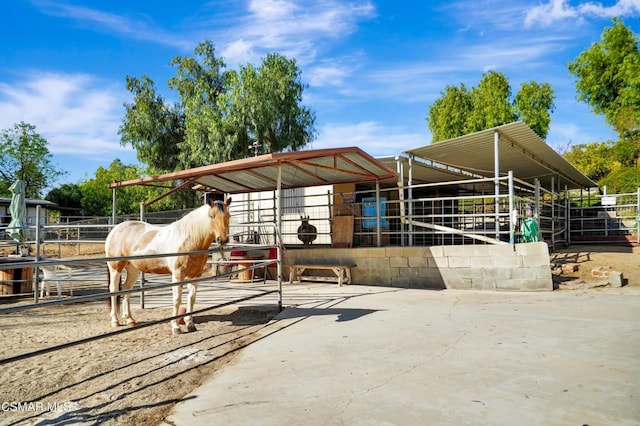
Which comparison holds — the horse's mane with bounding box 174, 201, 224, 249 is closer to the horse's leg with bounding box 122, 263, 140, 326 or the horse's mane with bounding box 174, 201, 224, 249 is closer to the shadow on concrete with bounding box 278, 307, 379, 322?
the horse's leg with bounding box 122, 263, 140, 326

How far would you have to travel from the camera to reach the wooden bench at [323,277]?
29.4ft

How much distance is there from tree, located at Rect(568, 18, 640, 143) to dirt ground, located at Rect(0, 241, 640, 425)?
2780 centimetres

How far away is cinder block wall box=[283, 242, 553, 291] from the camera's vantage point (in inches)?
294

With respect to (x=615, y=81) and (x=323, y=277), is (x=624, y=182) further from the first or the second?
(x=323, y=277)

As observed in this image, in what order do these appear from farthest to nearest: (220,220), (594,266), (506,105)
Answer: (506,105)
(594,266)
(220,220)

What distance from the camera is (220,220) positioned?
200 inches

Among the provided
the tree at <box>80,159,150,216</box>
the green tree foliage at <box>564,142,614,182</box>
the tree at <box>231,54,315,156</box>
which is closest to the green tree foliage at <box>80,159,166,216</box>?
the tree at <box>80,159,150,216</box>

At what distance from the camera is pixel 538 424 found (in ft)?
7.84

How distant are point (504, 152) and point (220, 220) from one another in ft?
27.7

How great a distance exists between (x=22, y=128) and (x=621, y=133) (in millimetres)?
47160

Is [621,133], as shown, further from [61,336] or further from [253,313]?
[61,336]

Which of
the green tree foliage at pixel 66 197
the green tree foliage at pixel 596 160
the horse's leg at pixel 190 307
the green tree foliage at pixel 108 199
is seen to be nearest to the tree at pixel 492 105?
the green tree foliage at pixel 596 160

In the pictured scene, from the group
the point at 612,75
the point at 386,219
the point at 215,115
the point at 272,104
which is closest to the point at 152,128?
the point at 215,115

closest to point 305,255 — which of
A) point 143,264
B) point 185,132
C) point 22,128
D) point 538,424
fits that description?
point 143,264
